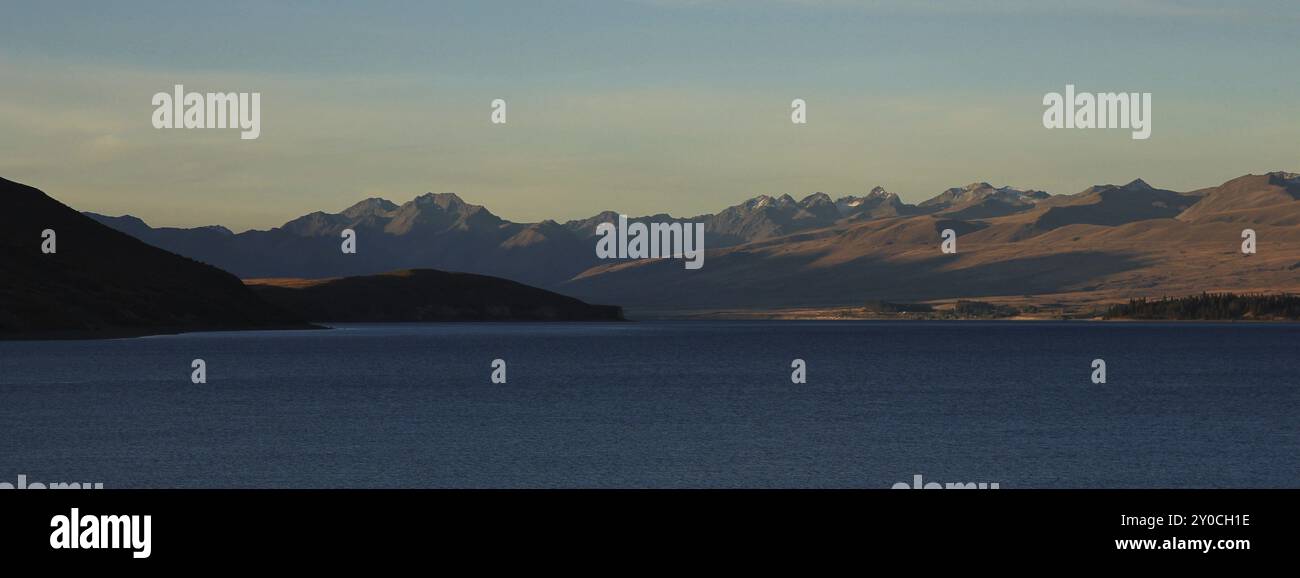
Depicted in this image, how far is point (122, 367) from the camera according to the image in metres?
178

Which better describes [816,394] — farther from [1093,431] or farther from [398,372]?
[398,372]

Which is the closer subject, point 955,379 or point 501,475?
point 501,475

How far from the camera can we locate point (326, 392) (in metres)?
133
